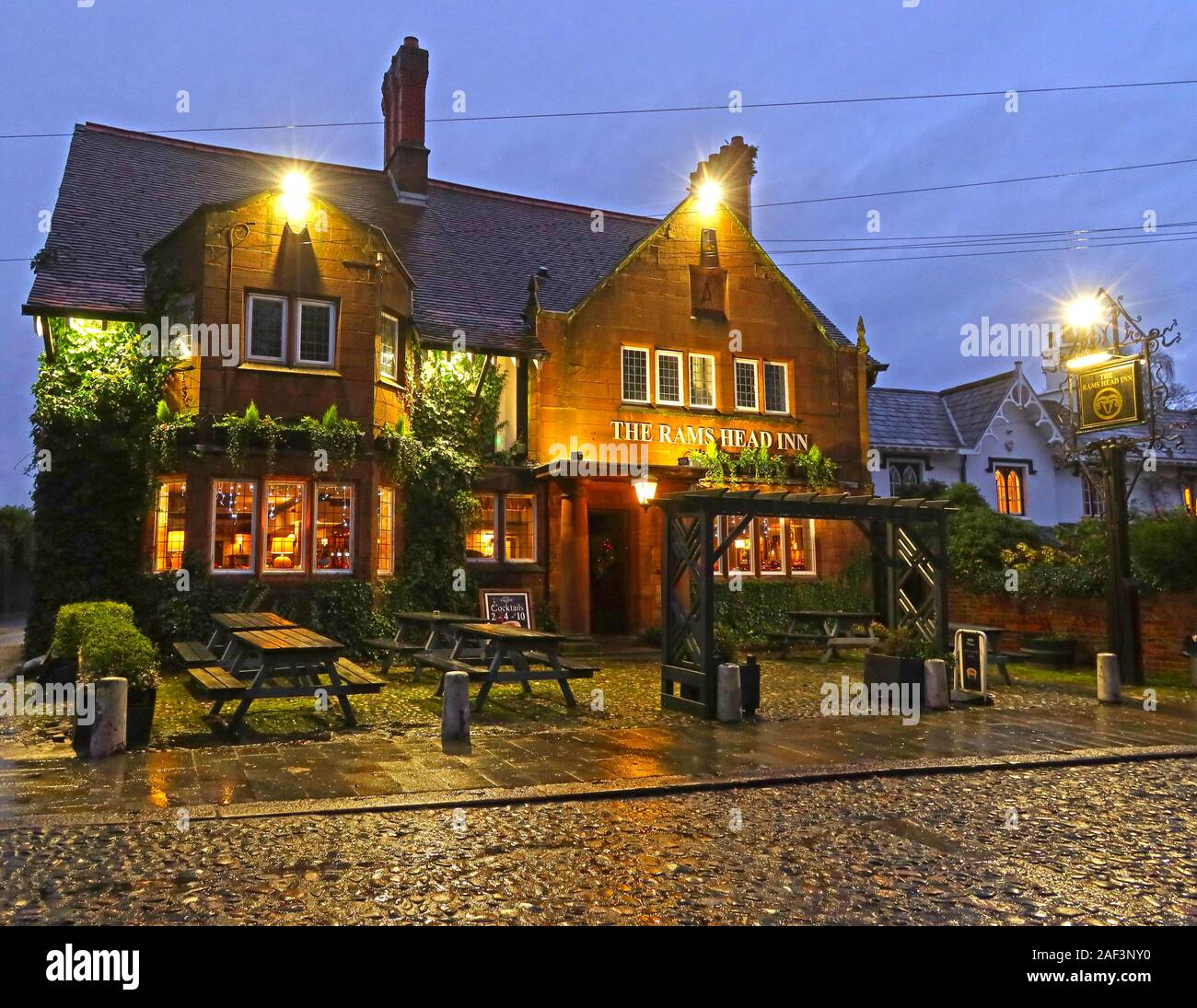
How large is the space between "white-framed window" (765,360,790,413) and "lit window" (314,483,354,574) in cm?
1000

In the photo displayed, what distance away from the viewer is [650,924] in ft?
15.4

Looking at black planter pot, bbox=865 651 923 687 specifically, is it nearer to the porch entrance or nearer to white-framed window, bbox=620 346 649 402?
the porch entrance

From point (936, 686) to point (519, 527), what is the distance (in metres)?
9.63

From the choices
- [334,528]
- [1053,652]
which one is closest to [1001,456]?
[1053,652]

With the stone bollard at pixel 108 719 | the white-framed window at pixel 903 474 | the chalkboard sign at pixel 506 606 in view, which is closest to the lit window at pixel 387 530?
the chalkboard sign at pixel 506 606

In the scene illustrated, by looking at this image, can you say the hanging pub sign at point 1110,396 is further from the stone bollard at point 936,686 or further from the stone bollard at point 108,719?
the stone bollard at point 108,719

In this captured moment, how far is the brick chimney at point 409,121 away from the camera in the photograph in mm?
23656

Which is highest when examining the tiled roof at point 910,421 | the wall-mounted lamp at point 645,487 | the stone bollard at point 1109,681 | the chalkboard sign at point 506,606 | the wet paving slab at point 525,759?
the tiled roof at point 910,421

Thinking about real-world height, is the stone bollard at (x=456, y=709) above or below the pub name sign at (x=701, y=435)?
below

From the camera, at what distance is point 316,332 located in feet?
56.0

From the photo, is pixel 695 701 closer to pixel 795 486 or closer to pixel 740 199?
pixel 795 486

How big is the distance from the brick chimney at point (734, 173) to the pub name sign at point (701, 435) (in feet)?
22.8

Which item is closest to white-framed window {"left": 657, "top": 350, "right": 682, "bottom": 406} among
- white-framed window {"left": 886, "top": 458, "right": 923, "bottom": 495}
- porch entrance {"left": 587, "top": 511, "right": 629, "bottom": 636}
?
porch entrance {"left": 587, "top": 511, "right": 629, "bottom": 636}

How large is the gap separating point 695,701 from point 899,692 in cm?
Result: 290
